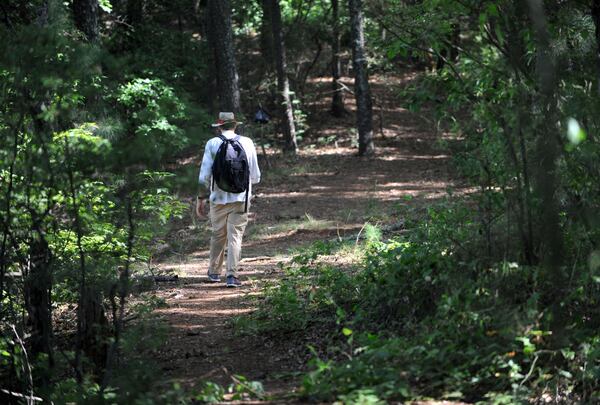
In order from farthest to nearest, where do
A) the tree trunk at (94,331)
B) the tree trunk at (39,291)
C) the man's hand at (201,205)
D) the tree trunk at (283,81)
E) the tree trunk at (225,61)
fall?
the tree trunk at (283,81) → the tree trunk at (225,61) → the man's hand at (201,205) → the tree trunk at (94,331) → the tree trunk at (39,291)

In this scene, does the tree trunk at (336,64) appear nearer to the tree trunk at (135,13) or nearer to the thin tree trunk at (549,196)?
the tree trunk at (135,13)

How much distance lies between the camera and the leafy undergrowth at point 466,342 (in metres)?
5.22

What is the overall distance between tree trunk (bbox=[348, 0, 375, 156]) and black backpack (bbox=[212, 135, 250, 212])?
1399 centimetres

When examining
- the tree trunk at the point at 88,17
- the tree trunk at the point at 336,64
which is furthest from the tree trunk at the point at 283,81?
the tree trunk at the point at 88,17

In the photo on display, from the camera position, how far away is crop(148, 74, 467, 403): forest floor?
6961 millimetres

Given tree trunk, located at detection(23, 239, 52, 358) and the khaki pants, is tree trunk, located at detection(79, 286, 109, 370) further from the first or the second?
the khaki pants

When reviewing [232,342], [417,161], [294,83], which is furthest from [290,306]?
→ [294,83]

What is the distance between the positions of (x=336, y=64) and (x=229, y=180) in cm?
1954

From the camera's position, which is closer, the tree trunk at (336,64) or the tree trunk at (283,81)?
the tree trunk at (283,81)

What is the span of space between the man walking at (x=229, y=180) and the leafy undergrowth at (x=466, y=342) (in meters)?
3.32

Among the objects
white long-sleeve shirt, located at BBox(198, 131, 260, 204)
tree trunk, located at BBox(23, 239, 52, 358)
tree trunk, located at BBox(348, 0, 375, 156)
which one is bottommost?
tree trunk, located at BBox(23, 239, 52, 358)

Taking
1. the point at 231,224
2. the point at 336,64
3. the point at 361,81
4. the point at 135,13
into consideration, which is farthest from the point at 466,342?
the point at 336,64

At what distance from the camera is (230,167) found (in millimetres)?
9523

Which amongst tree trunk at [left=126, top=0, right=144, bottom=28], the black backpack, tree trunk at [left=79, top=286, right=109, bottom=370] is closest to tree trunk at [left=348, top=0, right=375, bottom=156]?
tree trunk at [left=126, top=0, right=144, bottom=28]
